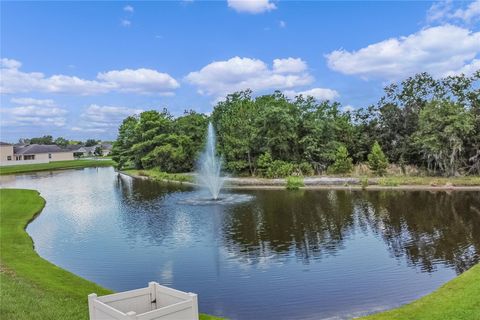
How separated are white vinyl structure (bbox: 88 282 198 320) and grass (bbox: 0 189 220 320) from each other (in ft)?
15.2

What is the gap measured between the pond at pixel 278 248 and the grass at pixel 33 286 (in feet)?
3.33

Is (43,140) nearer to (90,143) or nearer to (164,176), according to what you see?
(90,143)

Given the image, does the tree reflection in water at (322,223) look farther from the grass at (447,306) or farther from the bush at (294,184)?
the bush at (294,184)

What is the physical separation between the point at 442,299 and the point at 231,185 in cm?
3662

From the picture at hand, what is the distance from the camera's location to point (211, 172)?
4859 cm

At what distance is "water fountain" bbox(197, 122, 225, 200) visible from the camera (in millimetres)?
41938

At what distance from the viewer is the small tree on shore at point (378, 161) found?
48.9 m

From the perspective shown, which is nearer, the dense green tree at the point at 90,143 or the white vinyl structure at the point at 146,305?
the white vinyl structure at the point at 146,305

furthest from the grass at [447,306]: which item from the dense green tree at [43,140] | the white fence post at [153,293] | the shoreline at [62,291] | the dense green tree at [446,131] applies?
the dense green tree at [43,140]

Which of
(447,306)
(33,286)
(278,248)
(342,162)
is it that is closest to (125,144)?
(342,162)

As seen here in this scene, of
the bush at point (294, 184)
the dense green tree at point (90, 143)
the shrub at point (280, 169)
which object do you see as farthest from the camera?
the dense green tree at point (90, 143)

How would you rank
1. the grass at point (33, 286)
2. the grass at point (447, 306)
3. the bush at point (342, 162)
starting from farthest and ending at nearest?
the bush at point (342, 162), the grass at point (33, 286), the grass at point (447, 306)

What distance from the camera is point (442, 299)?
1238 centimetres

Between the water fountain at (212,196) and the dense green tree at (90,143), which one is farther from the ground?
the dense green tree at (90,143)
